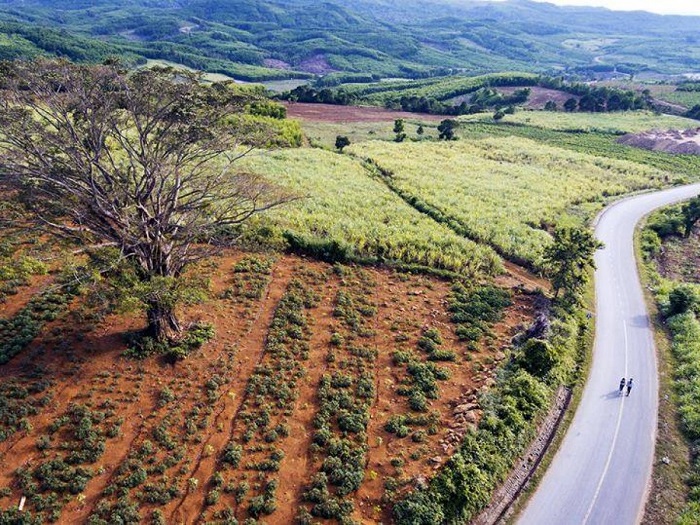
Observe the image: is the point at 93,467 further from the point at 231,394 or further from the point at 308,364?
the point at 308,364

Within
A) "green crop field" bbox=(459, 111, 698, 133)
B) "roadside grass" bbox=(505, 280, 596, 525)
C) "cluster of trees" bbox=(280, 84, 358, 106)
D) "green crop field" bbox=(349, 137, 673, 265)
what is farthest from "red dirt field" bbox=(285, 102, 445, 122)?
"roadside grass" bbox=(505, 280, 596, 525)

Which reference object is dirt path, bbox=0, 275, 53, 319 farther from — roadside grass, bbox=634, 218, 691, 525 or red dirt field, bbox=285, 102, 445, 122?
red dirt field, bbox=285, 102, 445, 122

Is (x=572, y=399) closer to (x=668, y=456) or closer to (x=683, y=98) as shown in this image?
(x=668, y=456)

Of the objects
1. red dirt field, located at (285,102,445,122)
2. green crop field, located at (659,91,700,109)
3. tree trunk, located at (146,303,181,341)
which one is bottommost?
tree trunk, located at (146,303,181,341)

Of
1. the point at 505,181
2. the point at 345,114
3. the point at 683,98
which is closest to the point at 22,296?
the point at 505,181

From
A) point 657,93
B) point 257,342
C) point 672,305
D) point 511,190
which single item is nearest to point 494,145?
point 511,190

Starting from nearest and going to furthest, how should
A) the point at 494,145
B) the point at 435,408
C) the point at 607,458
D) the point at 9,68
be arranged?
the point at 9,68 → the point at 607,458 → the point at 435,408 → the point at 494,145

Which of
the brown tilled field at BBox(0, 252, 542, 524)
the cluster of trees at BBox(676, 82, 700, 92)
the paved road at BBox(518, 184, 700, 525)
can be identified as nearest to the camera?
the brown tilled field at BBox(0, 252, 542, 524)
